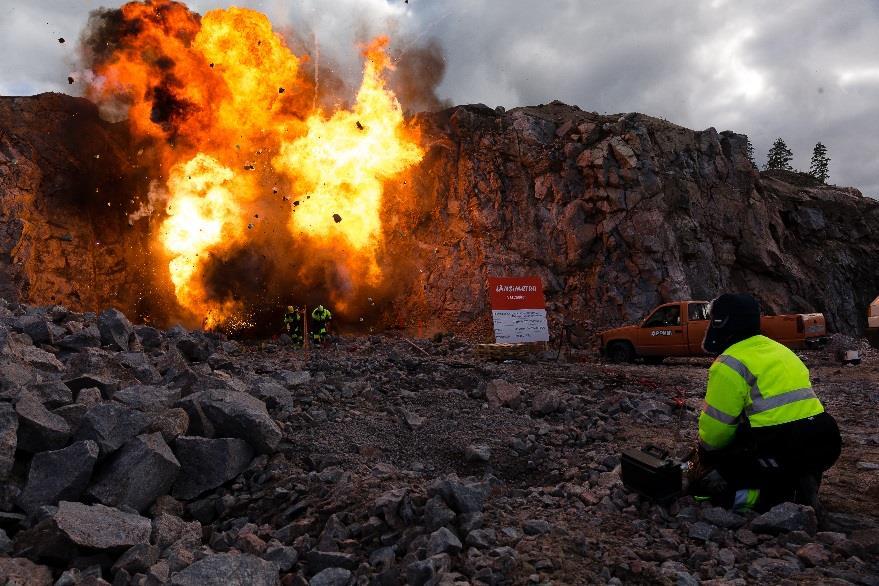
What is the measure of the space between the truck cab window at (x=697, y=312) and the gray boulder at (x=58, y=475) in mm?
14060

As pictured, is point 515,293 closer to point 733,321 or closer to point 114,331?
point 114,331

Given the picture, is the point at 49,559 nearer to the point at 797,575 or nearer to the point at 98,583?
the point at 98,583

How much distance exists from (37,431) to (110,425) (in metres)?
0.57

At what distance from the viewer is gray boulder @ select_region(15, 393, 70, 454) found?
448 centimetres

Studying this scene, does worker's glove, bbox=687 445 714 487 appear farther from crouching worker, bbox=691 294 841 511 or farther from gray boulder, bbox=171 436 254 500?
gray boulder, bbox=171 436 254 500

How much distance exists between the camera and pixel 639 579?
3.15 metres

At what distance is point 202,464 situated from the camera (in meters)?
4.83

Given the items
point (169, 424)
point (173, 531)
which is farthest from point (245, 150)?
point (173, 531)

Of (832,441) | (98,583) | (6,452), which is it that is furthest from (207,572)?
(832,441)

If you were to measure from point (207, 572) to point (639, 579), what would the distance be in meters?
2.50

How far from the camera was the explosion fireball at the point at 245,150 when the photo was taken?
66.8ft

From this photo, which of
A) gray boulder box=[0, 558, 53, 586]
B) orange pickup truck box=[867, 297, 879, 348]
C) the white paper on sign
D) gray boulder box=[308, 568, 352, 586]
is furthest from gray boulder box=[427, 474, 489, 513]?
orange pickup truck box=[867, 297, 879, 348]

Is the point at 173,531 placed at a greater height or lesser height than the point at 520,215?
lesser

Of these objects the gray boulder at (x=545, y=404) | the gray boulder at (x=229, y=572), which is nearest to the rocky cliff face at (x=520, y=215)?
the gray boulder at (x=545, y=404)
